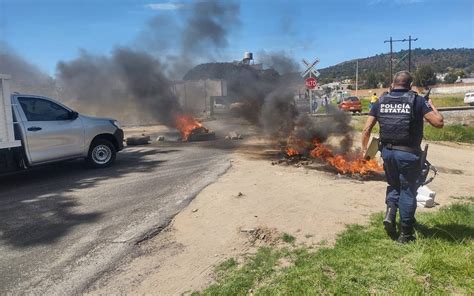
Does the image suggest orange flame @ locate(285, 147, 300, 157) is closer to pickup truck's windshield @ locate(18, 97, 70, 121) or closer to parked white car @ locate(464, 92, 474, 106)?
pickup truck's windshield @ locate(18, 97, 70, 121)

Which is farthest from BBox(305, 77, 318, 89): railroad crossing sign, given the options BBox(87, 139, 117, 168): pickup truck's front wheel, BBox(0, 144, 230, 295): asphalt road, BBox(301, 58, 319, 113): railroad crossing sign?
BBox(87, 139, 117, 168): pickup truck's front wheel

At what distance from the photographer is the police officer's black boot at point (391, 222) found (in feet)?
15.5

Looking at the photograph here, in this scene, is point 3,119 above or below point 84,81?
below

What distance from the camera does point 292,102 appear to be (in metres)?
11.7

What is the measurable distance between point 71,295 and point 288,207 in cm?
305

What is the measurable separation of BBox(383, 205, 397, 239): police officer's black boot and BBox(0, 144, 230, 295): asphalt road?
271 cm

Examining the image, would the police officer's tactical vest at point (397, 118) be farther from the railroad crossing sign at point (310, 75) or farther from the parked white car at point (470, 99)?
the parked white car at point (470, 99)

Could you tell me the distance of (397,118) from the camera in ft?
15.4

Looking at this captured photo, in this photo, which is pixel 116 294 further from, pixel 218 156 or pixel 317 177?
pixel 218 156

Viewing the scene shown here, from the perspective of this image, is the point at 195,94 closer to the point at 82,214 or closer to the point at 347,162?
the point at 347,162

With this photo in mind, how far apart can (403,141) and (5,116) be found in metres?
6.75

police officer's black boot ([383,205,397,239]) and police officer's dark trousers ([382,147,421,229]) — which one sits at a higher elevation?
police officer's dark trousers ([382,147,421,229])

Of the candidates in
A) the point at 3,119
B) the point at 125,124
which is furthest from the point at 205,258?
the point at 125,124

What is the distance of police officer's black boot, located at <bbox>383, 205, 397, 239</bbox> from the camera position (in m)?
4.73
